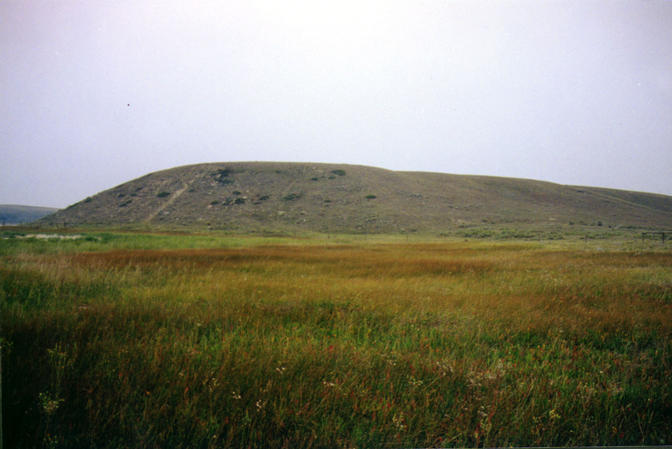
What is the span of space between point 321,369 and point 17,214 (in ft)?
15.1

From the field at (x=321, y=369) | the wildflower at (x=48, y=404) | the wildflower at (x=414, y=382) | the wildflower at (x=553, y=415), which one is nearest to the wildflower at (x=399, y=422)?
the field at (x=321, y=369)

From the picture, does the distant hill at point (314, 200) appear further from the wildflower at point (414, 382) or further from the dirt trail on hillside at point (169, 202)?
the wildflower at point (414, 382)

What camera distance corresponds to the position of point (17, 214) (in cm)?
378

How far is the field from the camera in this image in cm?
189

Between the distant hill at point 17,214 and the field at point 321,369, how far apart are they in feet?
2.37

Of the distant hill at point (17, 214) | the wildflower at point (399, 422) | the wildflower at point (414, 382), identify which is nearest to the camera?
the wildflower at point (399, 422)

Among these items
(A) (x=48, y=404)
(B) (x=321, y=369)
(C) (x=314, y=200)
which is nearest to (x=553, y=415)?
(B) (x=321, y=369)

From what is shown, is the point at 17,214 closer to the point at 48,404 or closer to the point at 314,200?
the point at 48,404

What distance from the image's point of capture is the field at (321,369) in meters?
1.89

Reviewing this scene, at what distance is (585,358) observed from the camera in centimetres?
311

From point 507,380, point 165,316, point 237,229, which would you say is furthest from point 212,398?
point 237,229

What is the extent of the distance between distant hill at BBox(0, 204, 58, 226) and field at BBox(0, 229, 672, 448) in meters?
0.72

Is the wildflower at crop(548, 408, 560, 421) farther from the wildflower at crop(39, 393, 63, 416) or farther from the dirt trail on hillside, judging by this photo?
the dirt trail on hillside

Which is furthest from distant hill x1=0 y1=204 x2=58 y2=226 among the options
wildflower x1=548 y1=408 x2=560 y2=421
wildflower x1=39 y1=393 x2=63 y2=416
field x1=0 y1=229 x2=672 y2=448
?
wildflower x1=548 y1=408 x2=560 y2=421
